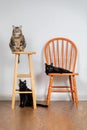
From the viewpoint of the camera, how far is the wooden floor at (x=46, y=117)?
230 centimetres

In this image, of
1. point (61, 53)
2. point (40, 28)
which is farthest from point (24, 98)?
point (40, 28)

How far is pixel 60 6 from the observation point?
3.54 meters

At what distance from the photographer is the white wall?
3.54 m

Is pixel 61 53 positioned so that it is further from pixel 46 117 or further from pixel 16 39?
pixel 46 117

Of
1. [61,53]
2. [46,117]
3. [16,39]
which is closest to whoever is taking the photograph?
[46,117]

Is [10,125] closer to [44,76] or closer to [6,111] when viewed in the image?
[6,111]

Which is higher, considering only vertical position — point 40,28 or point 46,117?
point 40,28

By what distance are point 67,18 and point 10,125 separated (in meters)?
1.83

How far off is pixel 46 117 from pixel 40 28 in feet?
4.59

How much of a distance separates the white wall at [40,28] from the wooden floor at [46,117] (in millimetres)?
418

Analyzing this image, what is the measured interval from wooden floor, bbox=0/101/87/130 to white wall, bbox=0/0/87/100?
0.42 m

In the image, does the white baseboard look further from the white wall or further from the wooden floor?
the wooden floor

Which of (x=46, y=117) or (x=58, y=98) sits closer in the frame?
(x=46, y=117)

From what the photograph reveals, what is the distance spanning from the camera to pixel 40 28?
11.7 feet
